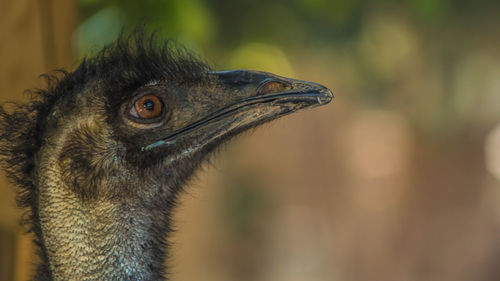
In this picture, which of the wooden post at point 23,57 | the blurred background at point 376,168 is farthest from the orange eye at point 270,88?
the blurred background at point 376,168

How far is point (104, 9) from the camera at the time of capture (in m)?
2.59

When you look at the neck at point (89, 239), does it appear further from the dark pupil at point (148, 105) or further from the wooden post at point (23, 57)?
the wooden post at point (23, 57)

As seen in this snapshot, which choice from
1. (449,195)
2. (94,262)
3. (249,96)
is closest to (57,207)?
(94,262)

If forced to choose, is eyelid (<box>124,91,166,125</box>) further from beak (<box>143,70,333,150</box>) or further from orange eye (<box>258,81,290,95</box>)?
orange eye (<box>258,81,290,95</box>)

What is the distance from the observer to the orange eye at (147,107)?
1601 mm

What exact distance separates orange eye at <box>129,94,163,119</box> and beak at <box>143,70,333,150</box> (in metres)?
0.05

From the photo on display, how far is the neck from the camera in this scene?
1.56 meters

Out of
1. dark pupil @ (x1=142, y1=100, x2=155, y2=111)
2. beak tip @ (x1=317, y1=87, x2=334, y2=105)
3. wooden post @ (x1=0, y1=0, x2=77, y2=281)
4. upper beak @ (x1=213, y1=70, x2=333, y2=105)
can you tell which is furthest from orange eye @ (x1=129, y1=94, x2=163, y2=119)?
wooden post @ (x1=0, y1=0, x2=77, y2=281)

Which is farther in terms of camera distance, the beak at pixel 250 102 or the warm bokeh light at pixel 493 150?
the warm bokeh light at pixel 493 150

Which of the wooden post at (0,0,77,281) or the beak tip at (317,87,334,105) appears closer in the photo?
the beak tip at (317,87,334,105)

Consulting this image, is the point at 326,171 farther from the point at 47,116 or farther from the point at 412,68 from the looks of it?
the point at 47,116

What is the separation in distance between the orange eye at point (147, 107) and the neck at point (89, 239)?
17 centimetres

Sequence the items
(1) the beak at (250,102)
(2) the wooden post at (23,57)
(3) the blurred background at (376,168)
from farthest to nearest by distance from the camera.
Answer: (3) the blurred background at (376,168)
(2) the wooden post at (23,57)
(1) the beak at (250,102)

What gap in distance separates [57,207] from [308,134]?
389cm
